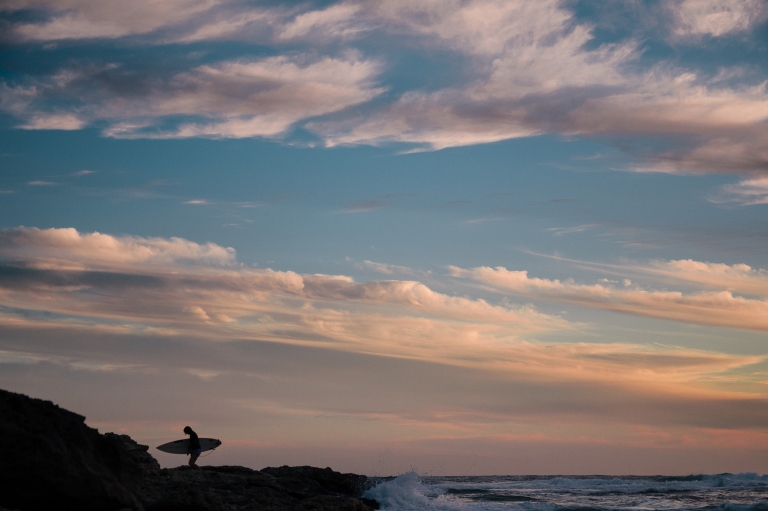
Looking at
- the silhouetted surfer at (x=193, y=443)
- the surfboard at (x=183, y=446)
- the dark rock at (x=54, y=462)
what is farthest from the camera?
the surfboard at (x=183, y=446)

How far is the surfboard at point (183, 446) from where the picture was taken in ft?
81.8

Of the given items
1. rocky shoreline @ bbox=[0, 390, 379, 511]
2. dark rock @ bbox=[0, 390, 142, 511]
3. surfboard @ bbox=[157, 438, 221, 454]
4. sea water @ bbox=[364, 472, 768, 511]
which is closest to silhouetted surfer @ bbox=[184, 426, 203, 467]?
surfboard @ bbox=[157, 438, 221, 454]

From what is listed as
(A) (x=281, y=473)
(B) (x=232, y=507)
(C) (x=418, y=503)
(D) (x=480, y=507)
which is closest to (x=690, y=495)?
(D) (x=480, y=507)

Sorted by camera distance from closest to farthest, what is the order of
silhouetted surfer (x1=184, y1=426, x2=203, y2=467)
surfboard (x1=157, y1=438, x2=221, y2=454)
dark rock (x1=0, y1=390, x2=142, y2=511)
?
1. dark rock (x1=0, y1=390, x2=142, y2=511)
2. silhouetted surfer (x1=184, y1=426, x2=203, y2=467)
3. surfboard (x1=157, y1=438, x2=221, y2=454)

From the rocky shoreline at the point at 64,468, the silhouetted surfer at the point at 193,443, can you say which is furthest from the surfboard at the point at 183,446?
the rocky shoreline at the point at 64,468

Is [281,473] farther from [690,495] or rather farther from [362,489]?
[690,495]

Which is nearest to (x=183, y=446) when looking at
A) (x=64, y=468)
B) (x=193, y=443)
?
(x=193, y=443)

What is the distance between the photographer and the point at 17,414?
34.5ft

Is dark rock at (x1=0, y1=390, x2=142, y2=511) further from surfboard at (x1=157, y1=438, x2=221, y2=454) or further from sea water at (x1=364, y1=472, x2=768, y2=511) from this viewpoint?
surfboard at (x1=157, y1=438, x2=221, y2=454)

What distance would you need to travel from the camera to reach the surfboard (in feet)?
81.8

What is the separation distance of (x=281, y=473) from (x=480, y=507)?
8880mm

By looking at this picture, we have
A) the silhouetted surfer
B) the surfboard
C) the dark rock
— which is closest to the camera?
the dark rock

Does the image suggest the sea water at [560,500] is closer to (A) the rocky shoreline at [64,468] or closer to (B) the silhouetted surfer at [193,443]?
(B) the silhouetted surfer at [193,443]

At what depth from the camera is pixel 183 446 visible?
2514 cm
